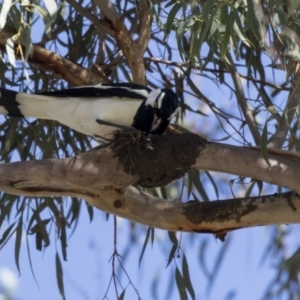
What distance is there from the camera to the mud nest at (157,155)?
2535 millimetres

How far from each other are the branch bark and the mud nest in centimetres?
1

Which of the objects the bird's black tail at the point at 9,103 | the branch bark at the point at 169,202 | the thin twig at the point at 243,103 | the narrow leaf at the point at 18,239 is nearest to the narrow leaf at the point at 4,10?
the branch bark at the point at 169,202

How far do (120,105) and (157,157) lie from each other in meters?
0.42

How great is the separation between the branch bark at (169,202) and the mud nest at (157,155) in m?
0.01

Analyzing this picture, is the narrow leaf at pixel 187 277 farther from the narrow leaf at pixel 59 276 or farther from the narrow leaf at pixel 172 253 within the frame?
the narrow leaf at pixel 59 276

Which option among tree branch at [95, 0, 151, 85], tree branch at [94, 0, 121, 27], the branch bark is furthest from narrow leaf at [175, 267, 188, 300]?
tree branch at [94, 0, 121, 27]

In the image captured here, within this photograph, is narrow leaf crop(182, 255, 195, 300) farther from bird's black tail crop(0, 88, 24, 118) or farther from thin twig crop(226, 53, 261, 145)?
bird's black tail crop(0, 88, 24, 118)

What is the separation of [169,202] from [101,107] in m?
0.42

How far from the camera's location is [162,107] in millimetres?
2883

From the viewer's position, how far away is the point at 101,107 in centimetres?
292

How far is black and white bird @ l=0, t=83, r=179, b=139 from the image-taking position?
288cm

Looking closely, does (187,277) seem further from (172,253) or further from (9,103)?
(9,103)

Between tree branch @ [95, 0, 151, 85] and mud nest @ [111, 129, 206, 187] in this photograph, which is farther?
tree branch @ [95, 0, 151, 85]

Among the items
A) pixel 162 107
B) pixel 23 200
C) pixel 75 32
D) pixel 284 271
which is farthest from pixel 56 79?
pixel 284 271
